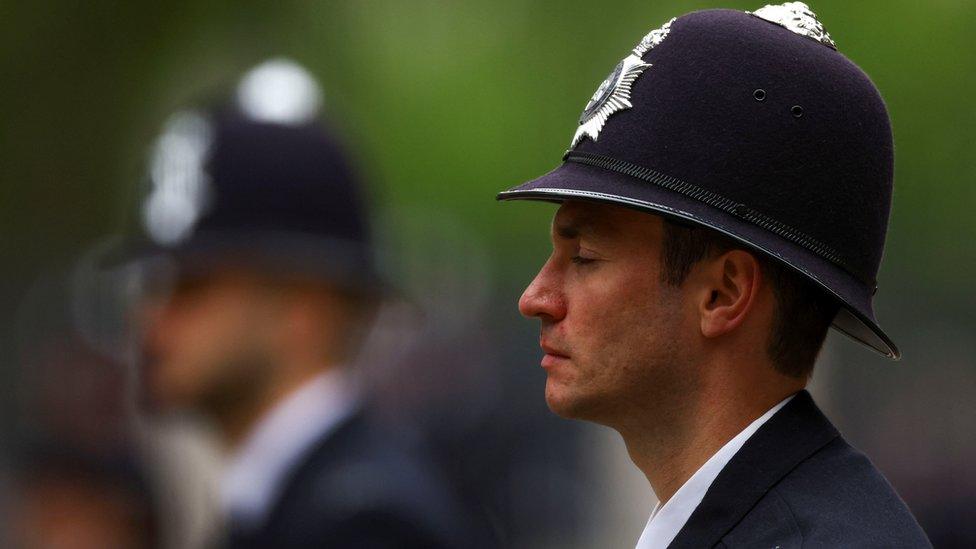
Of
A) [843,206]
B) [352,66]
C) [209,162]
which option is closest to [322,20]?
[352,66]

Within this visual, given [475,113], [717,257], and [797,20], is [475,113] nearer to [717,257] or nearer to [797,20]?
[797,20]

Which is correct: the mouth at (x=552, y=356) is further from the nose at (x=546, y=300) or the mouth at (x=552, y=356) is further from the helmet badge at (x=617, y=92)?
the helmet badge at (x=617, y=92)

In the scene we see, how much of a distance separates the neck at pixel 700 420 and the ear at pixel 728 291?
0.27 feet

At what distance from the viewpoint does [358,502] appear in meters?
3.53

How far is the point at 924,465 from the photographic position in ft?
32.2

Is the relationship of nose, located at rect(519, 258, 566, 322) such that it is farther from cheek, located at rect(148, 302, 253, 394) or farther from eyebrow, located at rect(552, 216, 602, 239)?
cheek, located at rect(148, 302, 253, 394)

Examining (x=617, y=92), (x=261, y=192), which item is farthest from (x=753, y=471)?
(x=261, y=192)

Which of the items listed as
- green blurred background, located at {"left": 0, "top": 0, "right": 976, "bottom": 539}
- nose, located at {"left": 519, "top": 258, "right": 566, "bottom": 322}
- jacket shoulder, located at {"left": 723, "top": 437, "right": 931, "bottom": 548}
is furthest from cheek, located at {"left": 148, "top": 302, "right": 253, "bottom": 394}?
green blurred background, located at {"left": 0, "top": 0, "right": 976, "bottom": 539}

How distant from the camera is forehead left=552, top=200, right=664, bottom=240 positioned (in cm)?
289

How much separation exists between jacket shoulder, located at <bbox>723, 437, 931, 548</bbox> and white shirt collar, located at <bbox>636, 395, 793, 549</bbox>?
5.4 inches

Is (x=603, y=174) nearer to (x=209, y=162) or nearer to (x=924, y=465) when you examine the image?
(x=209, y=162)

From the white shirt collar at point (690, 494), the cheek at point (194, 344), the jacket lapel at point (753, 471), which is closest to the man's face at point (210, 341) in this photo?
the cheek at point (194, 344)

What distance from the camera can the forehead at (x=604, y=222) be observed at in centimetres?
289

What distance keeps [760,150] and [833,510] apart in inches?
25.4
